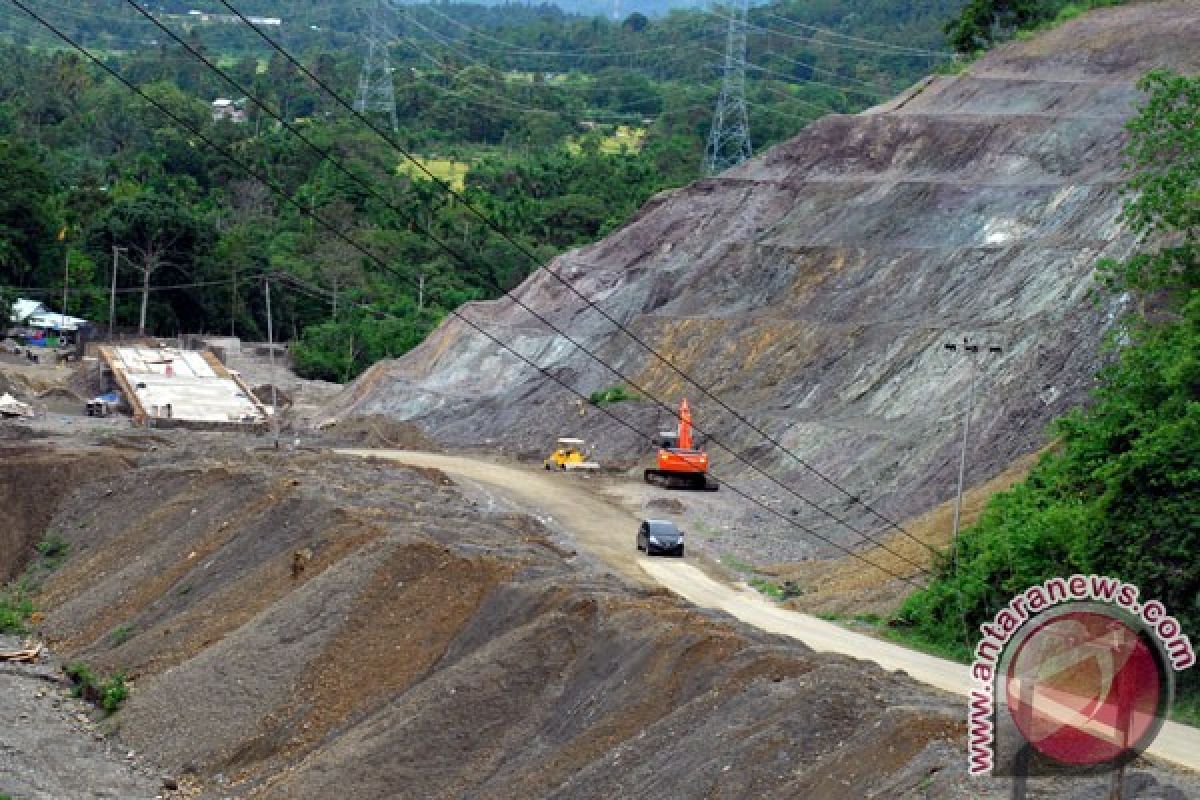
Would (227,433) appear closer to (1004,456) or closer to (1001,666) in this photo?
(1004,456)

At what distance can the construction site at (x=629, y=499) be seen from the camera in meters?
29.3

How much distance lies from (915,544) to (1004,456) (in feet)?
20.4

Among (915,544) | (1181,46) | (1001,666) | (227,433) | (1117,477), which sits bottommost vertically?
(227,433)

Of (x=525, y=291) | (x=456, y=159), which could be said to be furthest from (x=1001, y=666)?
(x=456, y=159)

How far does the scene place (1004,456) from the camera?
51.4 m

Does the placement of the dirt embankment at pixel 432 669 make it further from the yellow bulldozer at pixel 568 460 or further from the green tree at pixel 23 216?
the green tree at pixel 23 216

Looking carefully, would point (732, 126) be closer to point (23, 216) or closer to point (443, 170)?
point (443, 170)

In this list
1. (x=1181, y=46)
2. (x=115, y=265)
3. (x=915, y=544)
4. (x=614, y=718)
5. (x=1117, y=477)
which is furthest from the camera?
(x=115, y=265)

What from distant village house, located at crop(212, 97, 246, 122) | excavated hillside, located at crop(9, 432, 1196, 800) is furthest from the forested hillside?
excavated hillside, located at crop(9, 432, 1196, 800)

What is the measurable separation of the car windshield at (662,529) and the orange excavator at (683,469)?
1032 centimetres
